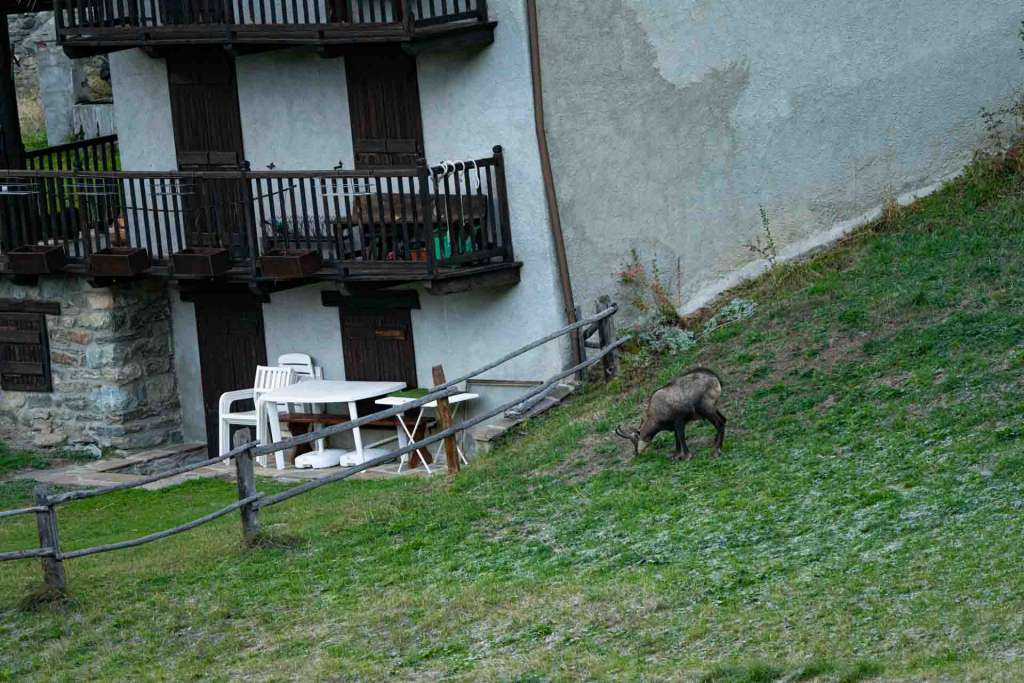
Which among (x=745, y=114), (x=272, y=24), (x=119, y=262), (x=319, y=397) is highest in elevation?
(x=272, y=24)

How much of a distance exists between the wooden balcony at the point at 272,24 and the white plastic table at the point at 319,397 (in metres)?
3.97

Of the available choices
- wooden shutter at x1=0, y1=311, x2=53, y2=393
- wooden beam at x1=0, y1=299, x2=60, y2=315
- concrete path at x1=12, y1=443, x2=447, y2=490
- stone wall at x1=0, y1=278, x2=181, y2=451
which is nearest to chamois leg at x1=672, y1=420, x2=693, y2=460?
concrete path at x1=12, y1=443, x2=447, y2=490

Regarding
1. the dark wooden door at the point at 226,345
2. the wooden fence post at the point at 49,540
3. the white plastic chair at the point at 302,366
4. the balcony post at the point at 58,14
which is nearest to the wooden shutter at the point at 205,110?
the balcony post at the point at 58,14

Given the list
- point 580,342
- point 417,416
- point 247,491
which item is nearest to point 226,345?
point 417,416

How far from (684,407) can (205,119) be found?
9.34 meters

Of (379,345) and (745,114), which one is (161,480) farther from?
(745,114)

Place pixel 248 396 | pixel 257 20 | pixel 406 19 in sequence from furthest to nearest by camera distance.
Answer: pixel 248 396, pixel 257 20, pixel 406 19

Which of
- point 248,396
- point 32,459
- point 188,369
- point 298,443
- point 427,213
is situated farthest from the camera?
point 188,369

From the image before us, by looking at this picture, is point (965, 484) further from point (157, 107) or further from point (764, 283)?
point (157, 107)

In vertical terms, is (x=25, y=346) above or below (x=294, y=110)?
below

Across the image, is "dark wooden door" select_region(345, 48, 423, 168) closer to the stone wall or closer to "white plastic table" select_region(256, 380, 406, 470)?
"white plastic table" select_region(256, 380, 406, 470)

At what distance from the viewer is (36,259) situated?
18.7 metres

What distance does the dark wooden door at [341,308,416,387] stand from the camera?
18.2 m

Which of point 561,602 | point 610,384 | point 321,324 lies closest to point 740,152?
point 610,384
